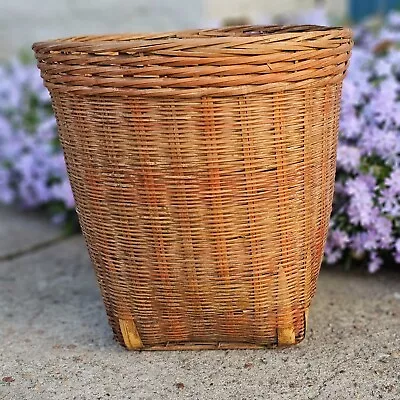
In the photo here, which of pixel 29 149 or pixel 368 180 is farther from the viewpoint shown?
pixel 29 149

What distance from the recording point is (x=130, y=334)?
1730mm

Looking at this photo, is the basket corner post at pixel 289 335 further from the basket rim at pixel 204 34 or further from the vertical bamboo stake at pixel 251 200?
the basket rim at pixel 204 34

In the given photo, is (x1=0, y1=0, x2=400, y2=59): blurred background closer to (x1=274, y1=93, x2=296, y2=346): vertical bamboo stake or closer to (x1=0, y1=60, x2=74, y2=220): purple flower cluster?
(x1=0, y1=60, x2=74, y2=220): purple flower cluster

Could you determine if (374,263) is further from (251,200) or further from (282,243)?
(251,200)

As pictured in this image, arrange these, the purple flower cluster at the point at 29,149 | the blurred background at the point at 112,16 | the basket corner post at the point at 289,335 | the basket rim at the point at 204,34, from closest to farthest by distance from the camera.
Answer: the basket rim at the point at 204,34
the basket corner post at the point at 289,335
the purple flower cluster at the point at 29,149
the blurred background at the point at 112,16

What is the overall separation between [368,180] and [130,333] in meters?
0.81

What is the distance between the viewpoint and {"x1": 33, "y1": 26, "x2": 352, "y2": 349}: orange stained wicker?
4.73 feet

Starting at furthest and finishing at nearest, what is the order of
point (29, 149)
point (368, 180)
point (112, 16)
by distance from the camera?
1. point (112, 16)
2. point (29, 149)
3. point (368, 180)

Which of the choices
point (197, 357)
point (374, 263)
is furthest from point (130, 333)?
point (374, 263)

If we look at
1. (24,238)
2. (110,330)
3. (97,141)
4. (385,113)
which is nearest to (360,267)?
(385,113)

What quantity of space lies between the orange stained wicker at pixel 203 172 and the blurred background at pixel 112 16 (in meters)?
1.89

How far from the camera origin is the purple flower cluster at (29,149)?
9.15ft

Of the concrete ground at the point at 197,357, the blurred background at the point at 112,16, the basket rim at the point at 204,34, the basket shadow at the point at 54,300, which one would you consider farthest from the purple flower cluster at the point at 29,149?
the basket rim at the point at 204,34

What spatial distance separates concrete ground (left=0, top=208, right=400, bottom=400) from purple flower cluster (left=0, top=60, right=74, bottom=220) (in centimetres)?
65
